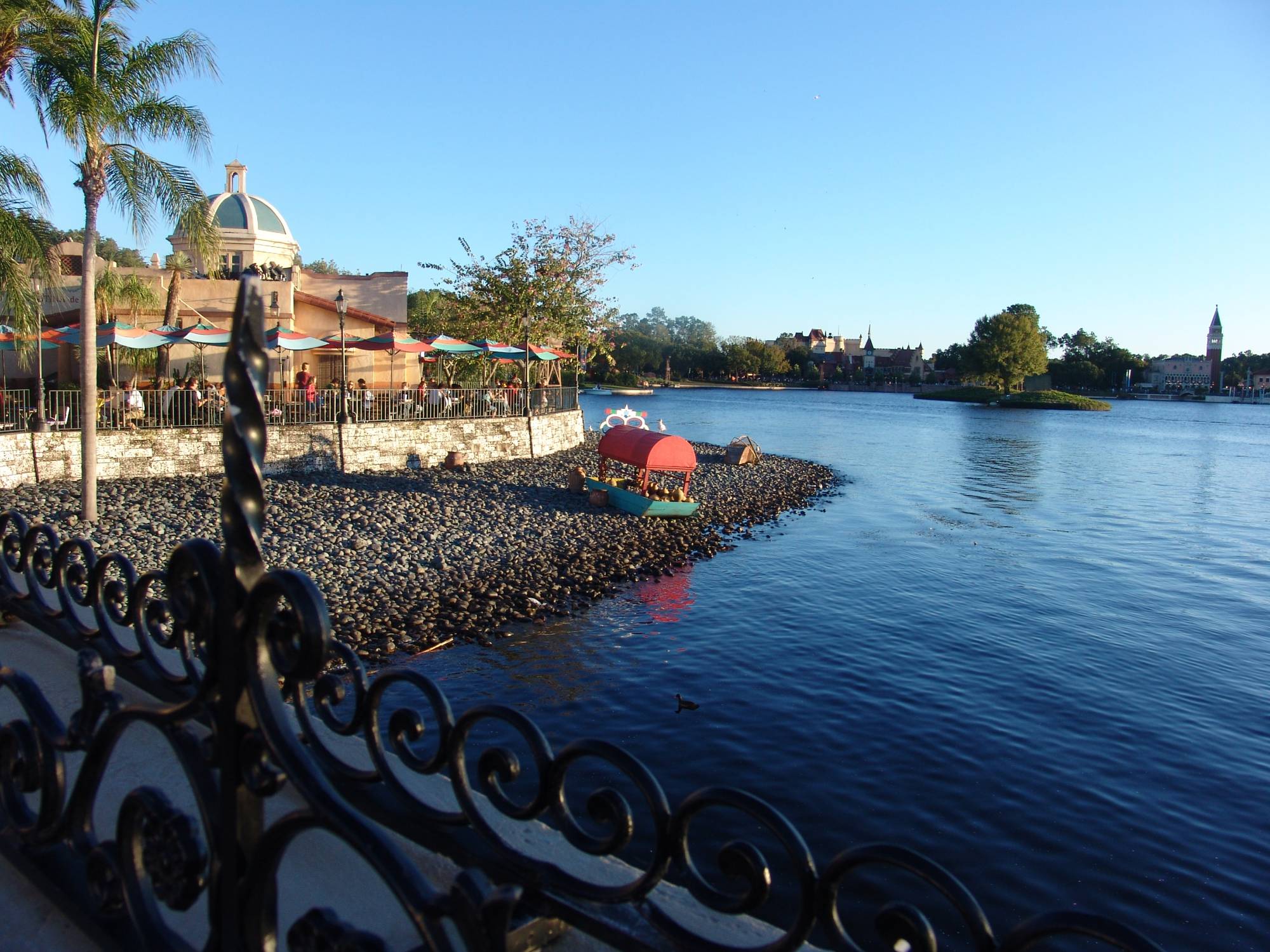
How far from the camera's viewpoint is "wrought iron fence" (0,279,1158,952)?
5.89 ft

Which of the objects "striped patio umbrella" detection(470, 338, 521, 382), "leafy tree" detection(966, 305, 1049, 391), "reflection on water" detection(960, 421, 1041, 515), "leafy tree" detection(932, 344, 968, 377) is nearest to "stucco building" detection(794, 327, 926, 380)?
"leafy tree" detection(932, 344, 968, 377)

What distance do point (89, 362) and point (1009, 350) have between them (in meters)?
117

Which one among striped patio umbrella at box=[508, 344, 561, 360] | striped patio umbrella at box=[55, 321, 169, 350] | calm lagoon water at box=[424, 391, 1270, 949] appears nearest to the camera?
calm lagoon water at box=[424, 391, 1270, 949]

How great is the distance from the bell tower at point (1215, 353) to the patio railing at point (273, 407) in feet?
572

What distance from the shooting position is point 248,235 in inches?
1470

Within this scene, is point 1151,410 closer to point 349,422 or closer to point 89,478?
point 349,422

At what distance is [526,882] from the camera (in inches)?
87.4

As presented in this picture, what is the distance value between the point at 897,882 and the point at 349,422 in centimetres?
1959

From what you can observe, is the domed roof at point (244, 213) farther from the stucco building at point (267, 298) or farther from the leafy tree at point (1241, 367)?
the leafy tree at point (1241, 367)

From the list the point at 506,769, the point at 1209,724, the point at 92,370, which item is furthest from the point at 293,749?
the point at 92,370

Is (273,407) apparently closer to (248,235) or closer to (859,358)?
(248,235)

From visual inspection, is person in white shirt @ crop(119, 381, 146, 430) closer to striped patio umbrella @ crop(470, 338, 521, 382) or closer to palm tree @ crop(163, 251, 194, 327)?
palm tree @ crop(163, 251, 194, 327)

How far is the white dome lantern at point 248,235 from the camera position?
36844 mm

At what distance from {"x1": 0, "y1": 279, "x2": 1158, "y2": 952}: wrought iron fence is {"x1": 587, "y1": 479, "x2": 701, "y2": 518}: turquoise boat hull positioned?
19638 mm
